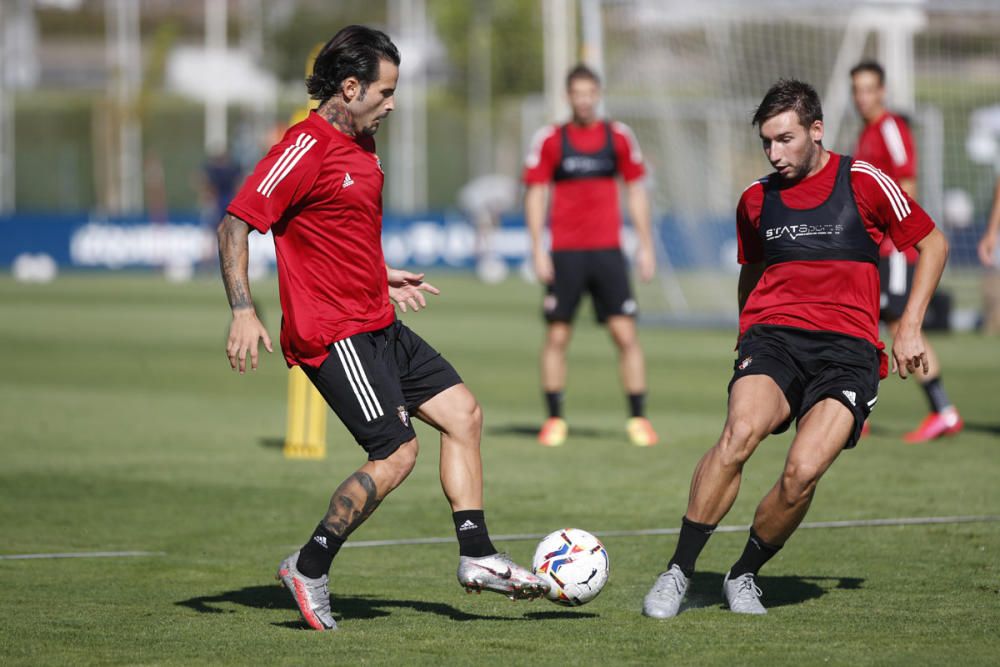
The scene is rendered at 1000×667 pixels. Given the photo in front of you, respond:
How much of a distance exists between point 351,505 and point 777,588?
6.11ft

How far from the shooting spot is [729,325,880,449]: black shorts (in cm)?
601

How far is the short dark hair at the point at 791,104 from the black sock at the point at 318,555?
225cm

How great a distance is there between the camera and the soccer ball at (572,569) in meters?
5.91

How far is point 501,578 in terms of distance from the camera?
18.9 ft

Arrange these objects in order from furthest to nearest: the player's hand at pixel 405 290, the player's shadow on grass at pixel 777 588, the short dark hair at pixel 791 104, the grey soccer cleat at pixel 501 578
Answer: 1. the player's hand at pixel 405 290
2. the player's shadow on grass at pixel 777 588
3. the short dark hair at pixel 791 104
4. the grey soccer cleat at pixel 501 578

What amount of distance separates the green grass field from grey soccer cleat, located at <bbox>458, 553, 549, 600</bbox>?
147 mm

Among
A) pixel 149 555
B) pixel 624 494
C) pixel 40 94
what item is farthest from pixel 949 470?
pixel 40 94

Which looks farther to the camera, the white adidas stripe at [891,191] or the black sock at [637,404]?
the black sock at [637,404]

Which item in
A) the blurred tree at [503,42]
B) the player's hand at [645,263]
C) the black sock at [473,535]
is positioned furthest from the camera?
the blurred tree at [503,42]

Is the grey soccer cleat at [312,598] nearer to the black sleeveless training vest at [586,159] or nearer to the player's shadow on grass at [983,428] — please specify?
the black sleeveless training vest at [586,159]

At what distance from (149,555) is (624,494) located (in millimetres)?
2824

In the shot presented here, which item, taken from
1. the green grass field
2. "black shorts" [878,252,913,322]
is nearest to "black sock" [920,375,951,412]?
the green grass field

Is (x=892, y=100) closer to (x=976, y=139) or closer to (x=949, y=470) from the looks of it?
(x=976, y=139)

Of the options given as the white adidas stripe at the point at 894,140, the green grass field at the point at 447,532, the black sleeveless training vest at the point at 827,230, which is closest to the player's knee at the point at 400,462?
the green grass field at the point at 447,532
